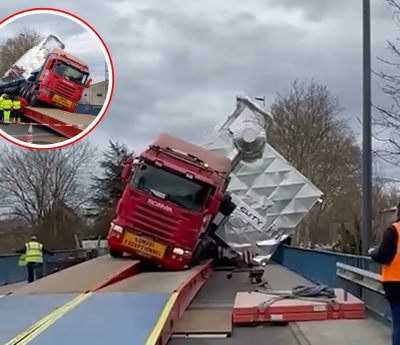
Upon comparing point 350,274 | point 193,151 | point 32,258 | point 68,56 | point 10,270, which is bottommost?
point 10,270

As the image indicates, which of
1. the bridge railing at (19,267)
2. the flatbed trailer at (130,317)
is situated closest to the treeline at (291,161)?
the bridge railing at (19,267)

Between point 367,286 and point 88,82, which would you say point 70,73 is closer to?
point 88,82

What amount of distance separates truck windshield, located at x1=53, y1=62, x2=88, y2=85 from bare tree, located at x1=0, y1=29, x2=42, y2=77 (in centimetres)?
45

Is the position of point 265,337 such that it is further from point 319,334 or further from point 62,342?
point 62,342

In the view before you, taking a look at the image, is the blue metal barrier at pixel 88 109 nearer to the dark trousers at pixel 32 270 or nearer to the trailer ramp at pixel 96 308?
the trailer ramp at pixel 96 308

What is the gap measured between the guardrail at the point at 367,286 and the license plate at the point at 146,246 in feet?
15.0

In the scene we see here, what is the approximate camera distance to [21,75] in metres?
7.60

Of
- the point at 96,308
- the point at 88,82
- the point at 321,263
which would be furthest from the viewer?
the point at 321,263

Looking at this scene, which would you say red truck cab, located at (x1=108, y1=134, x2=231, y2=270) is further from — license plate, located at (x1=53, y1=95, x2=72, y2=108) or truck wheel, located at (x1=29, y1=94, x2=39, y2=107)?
truck wheel, located at (x1=29, y1=94, x2=39, y2=107)

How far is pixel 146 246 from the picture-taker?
19656mm

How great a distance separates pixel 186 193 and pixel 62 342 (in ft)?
38.3

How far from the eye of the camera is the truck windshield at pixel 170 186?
65.6ft

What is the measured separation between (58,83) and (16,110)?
0.47 metres

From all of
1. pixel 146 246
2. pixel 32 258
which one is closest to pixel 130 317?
pixel 146 246
